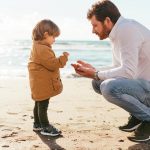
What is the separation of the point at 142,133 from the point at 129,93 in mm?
434

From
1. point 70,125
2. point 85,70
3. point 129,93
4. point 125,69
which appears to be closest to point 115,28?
point 125,69

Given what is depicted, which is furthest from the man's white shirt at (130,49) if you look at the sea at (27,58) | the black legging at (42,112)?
the sea at (27,58)

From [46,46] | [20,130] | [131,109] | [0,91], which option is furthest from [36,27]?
[0,91]

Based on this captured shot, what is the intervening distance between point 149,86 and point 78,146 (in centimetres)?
97

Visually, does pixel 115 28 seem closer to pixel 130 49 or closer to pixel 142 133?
pixel 130 49

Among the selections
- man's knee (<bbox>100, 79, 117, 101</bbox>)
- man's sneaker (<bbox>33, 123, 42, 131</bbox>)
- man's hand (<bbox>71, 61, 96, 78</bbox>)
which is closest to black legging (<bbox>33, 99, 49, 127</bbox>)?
man's sneaker (<bbox>33, 123, 42, 131</bbox>)

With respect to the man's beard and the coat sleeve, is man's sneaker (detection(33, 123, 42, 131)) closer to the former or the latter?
the coat sleeve

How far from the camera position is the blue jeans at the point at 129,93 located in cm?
397

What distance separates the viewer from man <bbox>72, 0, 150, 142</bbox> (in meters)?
3.86

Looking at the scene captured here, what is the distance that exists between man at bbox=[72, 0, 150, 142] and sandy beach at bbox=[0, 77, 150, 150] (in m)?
0.34

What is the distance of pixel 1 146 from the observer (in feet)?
12.6

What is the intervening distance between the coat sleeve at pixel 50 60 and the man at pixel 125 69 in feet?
1.08

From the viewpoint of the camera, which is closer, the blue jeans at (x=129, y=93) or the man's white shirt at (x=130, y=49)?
the man's white shirt at (x=130, y=49)

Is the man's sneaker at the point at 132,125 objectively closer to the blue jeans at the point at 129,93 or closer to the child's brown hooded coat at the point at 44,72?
the blue jeans at the point at 129,93
